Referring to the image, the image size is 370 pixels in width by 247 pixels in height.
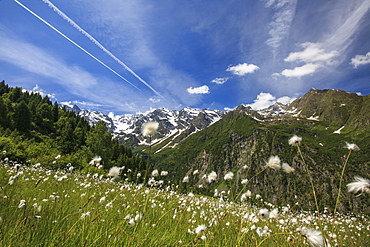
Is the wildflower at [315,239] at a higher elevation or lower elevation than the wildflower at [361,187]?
lower

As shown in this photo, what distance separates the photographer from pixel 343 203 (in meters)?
179

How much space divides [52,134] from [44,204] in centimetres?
10018

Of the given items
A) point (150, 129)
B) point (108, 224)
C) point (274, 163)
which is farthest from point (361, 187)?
point (150, 129)

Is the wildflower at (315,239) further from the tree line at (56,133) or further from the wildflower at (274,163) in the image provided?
the tree line at (56,133)

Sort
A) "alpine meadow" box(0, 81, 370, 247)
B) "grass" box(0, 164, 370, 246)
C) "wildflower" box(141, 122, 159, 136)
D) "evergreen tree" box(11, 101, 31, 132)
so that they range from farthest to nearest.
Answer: "evergreen tree" box(11, 101, 31, 132) → "wildflower" box(141, 122, 159, 136) → "alpine meadow" box(0, 81, 370, 247) → "grass" box(0, 164, 370, 246)

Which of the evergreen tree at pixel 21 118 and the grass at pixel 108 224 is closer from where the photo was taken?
the grass at pixel 108 224

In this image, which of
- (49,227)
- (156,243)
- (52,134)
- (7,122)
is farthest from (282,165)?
(52,134)

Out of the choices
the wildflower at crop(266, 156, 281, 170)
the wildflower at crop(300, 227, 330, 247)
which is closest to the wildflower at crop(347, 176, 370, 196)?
the wildflower at crop(300, 227, 330, 247)

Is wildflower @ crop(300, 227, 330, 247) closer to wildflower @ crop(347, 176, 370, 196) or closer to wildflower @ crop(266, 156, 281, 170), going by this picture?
wildflower @ crop(347, 176, 370, 196)

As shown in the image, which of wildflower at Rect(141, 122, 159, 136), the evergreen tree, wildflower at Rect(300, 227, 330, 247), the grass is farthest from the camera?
the evergreen tree

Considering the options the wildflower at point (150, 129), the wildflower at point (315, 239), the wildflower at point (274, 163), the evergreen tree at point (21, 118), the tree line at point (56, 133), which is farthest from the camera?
the evergreen tree at point (21, 118)

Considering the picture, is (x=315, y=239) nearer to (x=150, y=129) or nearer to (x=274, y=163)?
(x=274, y=163)

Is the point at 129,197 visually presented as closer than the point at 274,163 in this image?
No

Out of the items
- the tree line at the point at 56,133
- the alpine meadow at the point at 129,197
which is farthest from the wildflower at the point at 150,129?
the tree line at the point at 56,133
